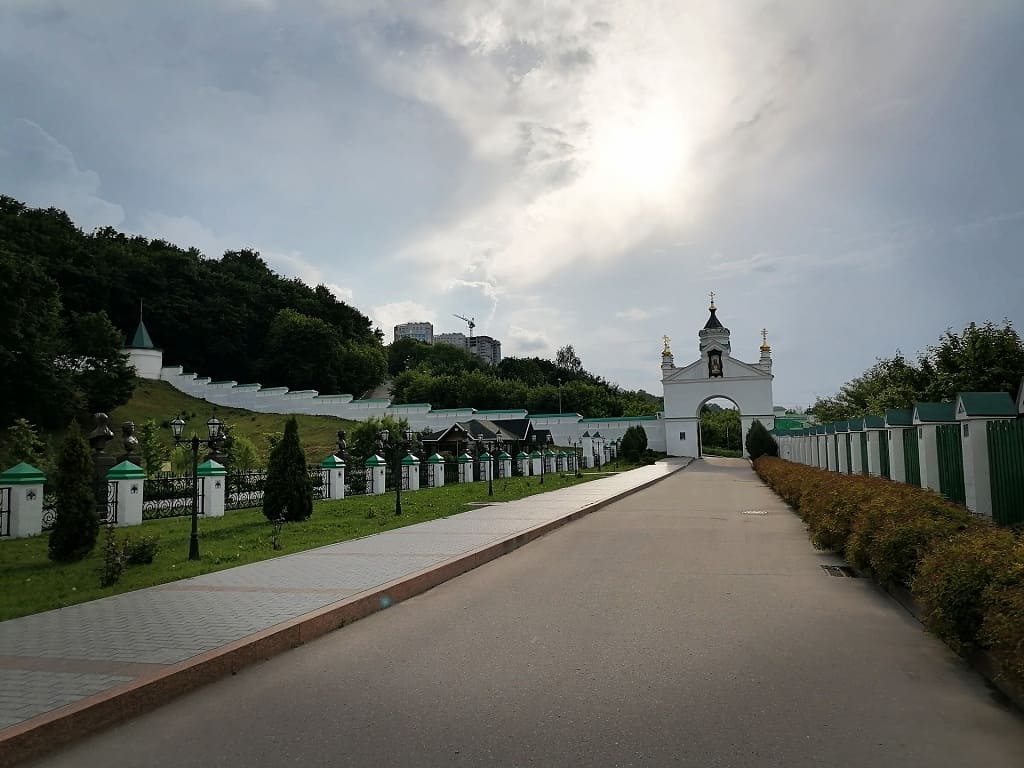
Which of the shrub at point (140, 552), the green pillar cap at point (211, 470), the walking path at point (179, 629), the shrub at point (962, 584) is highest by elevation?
the green pillar cap at point (211, 470)

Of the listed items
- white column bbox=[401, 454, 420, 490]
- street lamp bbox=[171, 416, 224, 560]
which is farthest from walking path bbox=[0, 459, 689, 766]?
white column bbox=[401, 454, 420, 490]

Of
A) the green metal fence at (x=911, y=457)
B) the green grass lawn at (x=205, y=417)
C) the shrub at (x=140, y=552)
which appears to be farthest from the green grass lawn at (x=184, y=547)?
the green grass lawn at (x=205, y=417)

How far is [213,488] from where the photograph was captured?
18141 mm

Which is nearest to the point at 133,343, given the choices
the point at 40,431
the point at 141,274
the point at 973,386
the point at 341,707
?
the point at 141,274

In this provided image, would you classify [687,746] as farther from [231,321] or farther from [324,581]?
[231,321]

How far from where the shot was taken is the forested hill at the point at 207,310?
68.1 metres

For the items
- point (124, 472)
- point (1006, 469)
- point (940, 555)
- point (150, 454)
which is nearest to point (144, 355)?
point (150, 454)

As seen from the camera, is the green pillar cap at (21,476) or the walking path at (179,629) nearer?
the walking path at (179,629)

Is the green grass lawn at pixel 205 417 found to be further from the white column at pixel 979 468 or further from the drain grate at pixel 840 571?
the white column at pixel 979 468

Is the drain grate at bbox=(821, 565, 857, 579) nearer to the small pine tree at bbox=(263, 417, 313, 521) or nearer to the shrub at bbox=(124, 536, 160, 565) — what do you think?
the shrub at bbox=(124, 536, 160, 565)

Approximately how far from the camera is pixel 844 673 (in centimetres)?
523

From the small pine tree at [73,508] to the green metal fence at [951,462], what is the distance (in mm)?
13136

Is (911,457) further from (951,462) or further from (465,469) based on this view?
(465,469)

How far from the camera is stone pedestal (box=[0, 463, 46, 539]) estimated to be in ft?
44.7
